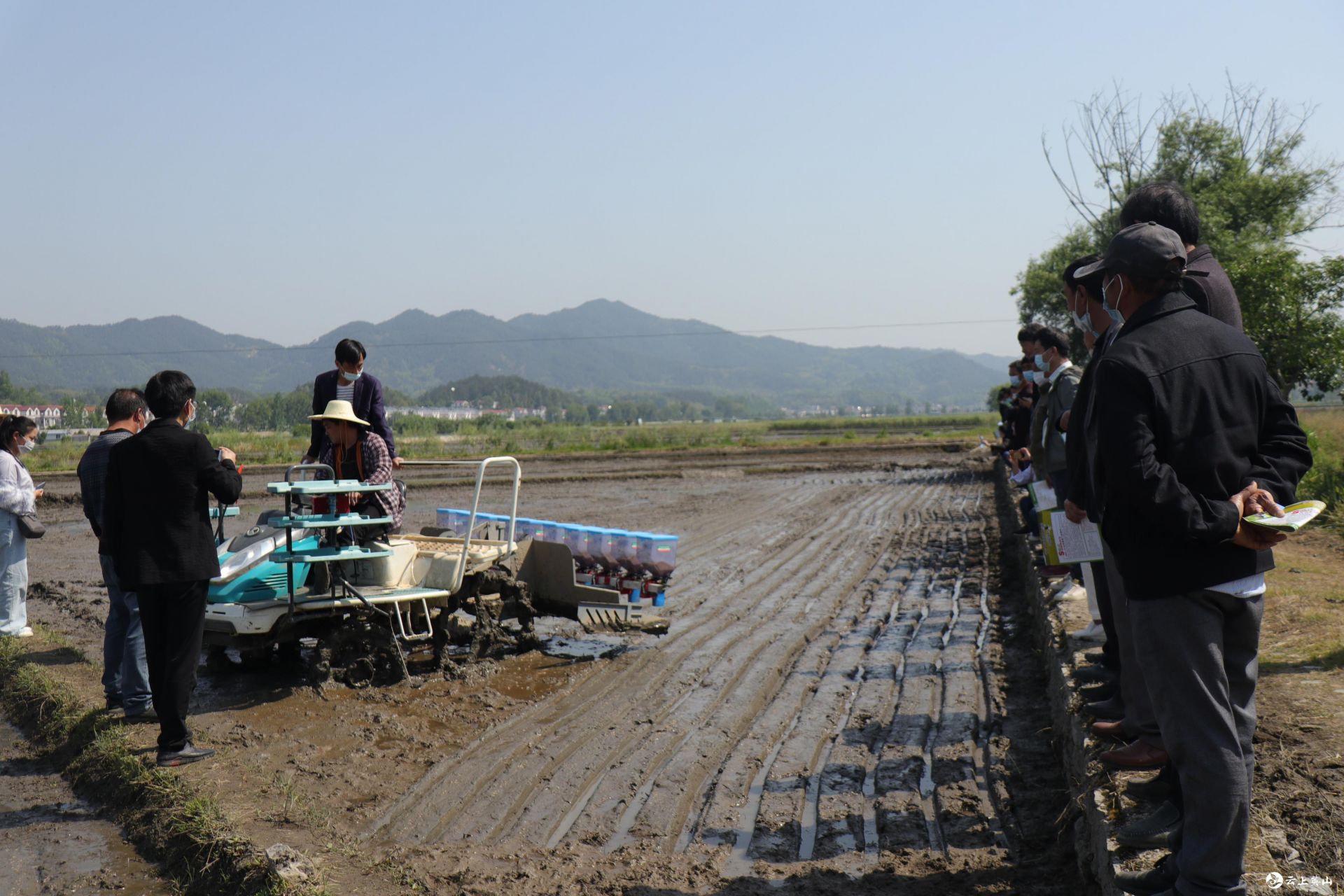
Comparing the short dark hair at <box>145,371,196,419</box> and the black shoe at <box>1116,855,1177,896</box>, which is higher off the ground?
the short dark hair at <box>145,371,196,419</box>

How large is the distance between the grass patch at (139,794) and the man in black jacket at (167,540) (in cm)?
26

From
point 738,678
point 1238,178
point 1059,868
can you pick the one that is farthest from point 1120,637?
point 1238,178

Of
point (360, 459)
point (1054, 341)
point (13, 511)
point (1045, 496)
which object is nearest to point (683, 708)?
point (1045, 496)

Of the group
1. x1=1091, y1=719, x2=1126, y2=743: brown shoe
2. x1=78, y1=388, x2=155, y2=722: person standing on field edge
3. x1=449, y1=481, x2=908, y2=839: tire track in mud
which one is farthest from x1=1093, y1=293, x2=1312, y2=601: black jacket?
x1=78, y1=388, x2=155, y2=722: person standing on field edge

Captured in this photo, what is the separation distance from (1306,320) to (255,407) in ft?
211

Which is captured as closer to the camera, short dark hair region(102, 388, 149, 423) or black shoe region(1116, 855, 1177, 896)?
black shoe region(1116, 855, 1177, 896)

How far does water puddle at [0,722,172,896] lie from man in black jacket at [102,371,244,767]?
0.49 meters

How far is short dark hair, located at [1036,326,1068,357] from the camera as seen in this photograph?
22.9 ft

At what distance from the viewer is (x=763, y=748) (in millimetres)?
5531

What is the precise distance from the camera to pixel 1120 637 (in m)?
4.39

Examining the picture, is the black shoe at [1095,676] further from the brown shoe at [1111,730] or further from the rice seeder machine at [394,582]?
the rice seeder machine at [394,582]

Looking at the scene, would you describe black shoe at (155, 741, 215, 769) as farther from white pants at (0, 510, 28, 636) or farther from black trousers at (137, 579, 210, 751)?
white pants at (0, 510, 28, 636)

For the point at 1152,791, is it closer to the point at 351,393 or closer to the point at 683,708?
the point at 683,708

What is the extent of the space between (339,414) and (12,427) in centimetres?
296
